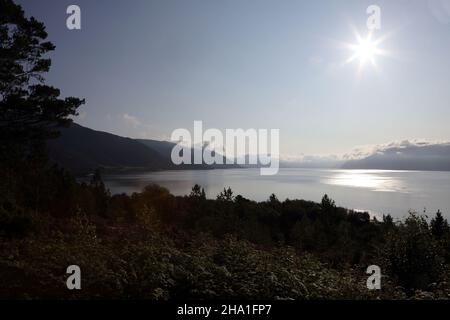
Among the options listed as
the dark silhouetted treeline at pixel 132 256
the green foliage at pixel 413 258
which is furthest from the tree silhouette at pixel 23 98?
the green foliage at pixel 413 258

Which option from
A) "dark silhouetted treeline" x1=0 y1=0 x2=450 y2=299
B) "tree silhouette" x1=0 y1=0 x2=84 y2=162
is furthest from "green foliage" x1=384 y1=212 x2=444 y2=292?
"tree silhouette" x1=0 y1=0 x2=84 y2=162

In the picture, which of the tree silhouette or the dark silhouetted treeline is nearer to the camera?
the dark silhouetted treeline

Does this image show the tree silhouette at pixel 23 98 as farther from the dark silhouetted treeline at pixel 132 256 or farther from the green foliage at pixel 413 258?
the green foliage at pixel 413 258

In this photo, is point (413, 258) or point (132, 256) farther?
point (413, 258)

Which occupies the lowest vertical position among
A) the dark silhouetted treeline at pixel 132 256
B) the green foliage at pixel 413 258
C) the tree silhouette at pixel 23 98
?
the green foliage at pixel 413 258

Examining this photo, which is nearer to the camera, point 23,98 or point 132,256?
point 132,256

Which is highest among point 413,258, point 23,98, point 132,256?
point 23,98

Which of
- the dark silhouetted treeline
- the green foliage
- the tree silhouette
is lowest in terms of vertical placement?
the green foliage

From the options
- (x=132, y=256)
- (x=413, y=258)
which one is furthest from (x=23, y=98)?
(x=413, y=258)

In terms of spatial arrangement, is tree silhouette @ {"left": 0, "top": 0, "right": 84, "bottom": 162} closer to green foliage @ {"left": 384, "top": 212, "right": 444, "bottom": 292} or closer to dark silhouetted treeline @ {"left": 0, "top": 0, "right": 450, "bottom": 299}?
dark silhouetted treeline @ {"left": 0, "top": 0, "right": 450, "bottom": 299}

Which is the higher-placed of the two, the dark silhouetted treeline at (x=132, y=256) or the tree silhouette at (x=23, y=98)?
the tree silhouette at (x=23, y=98)

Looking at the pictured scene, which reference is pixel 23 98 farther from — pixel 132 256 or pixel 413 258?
pixel 413 258

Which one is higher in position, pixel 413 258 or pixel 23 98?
pixel 23 98
